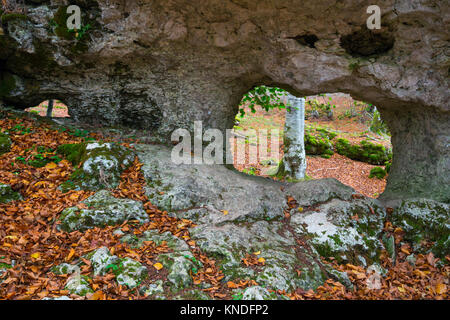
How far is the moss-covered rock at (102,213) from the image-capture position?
3.75 meters

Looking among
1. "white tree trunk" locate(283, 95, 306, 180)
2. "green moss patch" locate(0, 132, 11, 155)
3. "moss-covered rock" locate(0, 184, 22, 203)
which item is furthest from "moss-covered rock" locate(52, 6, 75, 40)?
"white tree trunk" locate(283, 95, 306, 180)

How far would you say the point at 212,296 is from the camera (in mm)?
3166

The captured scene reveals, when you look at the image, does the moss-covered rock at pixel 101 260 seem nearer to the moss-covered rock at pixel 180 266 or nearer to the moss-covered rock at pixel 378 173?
the moss-covered rock at pixel 180 266

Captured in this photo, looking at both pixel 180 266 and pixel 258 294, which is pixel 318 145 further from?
pixel 180 266

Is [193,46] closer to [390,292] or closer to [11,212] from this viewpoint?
[11,212]

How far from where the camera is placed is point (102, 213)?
3912mm

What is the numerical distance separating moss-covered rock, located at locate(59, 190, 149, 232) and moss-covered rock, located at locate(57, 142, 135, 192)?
Answer: 28 centimetres

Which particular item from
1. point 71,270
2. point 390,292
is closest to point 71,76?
point 71,270

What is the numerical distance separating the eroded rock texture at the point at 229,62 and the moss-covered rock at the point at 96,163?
152cm

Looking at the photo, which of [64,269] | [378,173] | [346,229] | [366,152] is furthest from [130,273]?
[366,152]

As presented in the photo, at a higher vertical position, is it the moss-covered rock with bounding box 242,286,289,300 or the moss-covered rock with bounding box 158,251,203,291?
the moss-covered rock with bounding box 158,251,203,291

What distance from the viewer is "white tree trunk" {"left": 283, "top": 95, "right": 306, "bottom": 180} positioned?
32.9 feet

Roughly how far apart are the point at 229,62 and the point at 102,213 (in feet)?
13.4

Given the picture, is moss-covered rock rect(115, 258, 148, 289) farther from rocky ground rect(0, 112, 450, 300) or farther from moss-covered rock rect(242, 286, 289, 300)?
moss-covered rock rect(242, 286, 289, 300)
